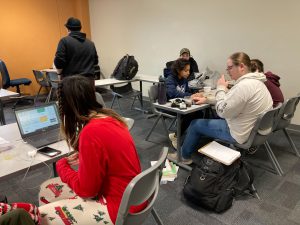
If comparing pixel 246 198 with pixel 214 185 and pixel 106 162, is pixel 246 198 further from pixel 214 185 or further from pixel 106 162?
pixel 106 162

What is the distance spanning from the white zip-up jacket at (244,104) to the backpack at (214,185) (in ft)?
0.96

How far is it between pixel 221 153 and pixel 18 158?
1518 millimetres

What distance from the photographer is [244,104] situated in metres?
2.10

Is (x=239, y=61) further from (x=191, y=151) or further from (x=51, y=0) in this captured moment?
(x=51, y=0)

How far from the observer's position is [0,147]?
4.98ft

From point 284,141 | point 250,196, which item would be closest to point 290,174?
point 250,196

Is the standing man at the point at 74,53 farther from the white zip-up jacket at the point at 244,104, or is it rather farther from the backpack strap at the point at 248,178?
the backpack strap at the point at 248,178

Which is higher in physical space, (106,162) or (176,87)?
(106,162)

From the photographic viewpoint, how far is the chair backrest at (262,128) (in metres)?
2.14

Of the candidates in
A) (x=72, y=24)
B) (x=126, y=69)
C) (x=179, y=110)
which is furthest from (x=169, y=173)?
(x=126, y=69)

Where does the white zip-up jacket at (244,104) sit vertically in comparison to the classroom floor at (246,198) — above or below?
above

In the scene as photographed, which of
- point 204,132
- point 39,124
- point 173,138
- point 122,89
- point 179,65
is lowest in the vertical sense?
point 173,138

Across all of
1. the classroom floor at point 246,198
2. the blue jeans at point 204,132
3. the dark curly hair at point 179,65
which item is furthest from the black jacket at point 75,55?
the blue jeans at point 204,132

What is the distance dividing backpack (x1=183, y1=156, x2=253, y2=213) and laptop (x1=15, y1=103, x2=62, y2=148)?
1134mm
